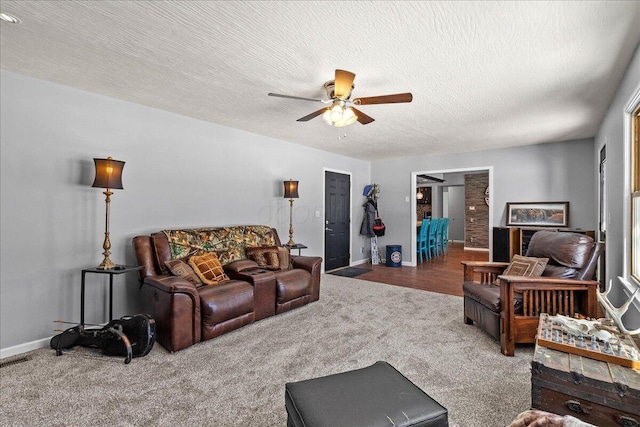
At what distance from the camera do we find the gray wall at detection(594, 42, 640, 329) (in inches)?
93.2

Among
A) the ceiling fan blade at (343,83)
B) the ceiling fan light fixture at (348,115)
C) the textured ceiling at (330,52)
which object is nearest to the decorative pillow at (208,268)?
the textured ceiling at (330,52)

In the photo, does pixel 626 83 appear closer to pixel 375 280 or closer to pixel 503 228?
pixel 503 228

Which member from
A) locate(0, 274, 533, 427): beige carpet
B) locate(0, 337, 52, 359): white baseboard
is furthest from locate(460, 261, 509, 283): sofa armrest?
locate(0, 337, 52, 359): white baseboard

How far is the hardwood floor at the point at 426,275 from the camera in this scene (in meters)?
5.01

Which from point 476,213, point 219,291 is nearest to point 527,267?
point 219,291

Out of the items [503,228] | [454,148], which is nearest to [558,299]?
[503,228]

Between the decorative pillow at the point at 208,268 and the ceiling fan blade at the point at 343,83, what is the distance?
2164 millimetres

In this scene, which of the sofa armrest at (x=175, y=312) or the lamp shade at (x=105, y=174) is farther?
the lamp shade at (x=105, y=174)

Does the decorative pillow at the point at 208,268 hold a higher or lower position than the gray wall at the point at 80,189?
lower

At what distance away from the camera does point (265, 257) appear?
391cm

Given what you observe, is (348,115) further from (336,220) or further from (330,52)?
(336,220)

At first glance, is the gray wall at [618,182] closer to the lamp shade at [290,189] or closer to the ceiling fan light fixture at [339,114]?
the ceiling fan light fixture at [339,114]

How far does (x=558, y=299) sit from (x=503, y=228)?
3.07 m

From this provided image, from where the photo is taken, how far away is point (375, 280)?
545cm
